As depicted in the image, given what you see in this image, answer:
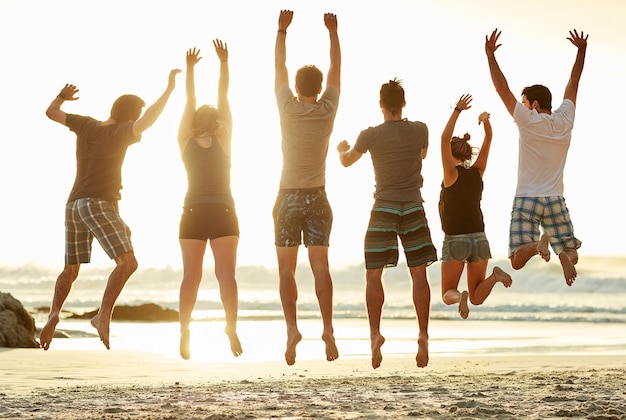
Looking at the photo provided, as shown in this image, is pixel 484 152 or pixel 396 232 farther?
pixel 484 152

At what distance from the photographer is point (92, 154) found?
11.1 meters

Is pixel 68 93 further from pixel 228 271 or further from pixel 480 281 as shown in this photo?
pixel 480 281

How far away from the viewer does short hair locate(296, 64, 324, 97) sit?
1080 centimetres

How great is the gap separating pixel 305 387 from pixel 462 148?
6822 millimetres

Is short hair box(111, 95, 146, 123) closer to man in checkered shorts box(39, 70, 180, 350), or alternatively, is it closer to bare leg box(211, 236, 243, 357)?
man in checkered shorts box(39, 70, 180, 350)

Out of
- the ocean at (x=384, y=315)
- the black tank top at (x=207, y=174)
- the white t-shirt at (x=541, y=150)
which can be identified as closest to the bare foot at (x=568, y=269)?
the white t-shirt at (x=541, y=150)

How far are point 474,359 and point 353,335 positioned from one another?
754 centimetres

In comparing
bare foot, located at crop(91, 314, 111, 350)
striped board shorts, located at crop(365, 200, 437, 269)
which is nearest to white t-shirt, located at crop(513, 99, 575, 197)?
striped board shorts, located at crop(365, 200, 437, 269)

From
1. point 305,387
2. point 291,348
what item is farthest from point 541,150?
point 305,387


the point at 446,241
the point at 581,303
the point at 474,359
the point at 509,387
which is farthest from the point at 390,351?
the point at 581,303

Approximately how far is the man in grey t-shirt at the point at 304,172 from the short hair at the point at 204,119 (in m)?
0.76

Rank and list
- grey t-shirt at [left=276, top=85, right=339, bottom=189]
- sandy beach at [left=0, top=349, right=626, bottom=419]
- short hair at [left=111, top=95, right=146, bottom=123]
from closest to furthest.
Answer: grey t-shirt at [left=276, top=85, right=339, bottom=189], short hair at [left=111, top=95, right=146, bottom=123], sandy beach at [left=0, top=349, right=626, bottom=419]

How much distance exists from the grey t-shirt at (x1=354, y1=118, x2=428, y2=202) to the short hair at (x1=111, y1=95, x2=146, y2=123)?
8.76 ft

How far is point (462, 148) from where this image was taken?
11.9m
